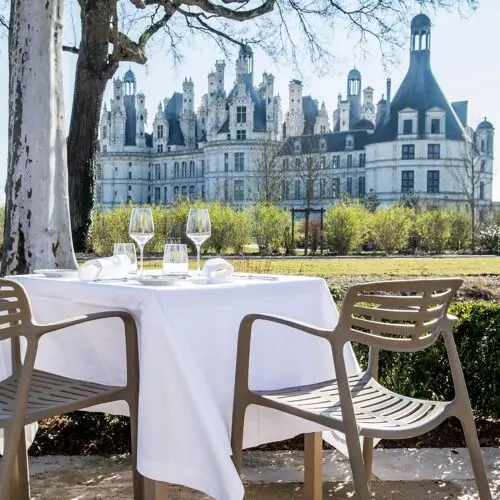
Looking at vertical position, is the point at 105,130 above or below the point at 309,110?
below

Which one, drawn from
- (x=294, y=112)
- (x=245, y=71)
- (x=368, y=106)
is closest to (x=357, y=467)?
(x=245, y=71)

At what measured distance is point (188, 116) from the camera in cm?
Result: 6450

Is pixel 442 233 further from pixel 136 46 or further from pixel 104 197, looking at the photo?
pixel 104 197

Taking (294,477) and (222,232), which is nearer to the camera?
(294,477)

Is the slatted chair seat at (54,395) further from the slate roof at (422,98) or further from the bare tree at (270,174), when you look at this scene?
the slate roof at (422,98)

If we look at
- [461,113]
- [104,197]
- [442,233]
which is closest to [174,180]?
[104,197]

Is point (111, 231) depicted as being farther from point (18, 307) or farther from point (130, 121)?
point (130, 121)

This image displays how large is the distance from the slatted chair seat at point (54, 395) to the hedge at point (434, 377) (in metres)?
0.89

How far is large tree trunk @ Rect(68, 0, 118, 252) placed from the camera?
26.6 feet

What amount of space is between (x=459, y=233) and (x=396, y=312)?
65.7 feet

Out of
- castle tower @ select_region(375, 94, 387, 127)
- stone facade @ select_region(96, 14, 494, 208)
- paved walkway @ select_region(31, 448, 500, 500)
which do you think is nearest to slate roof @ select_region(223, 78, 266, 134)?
stone facade @ select_region(96, 14, 494, 208)

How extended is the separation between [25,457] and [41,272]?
66cm

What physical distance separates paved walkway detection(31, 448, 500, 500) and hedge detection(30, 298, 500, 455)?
25cm

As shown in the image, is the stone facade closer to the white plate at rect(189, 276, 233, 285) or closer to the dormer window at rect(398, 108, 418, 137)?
the dormer window at rect(398, 108, 418, 137)
